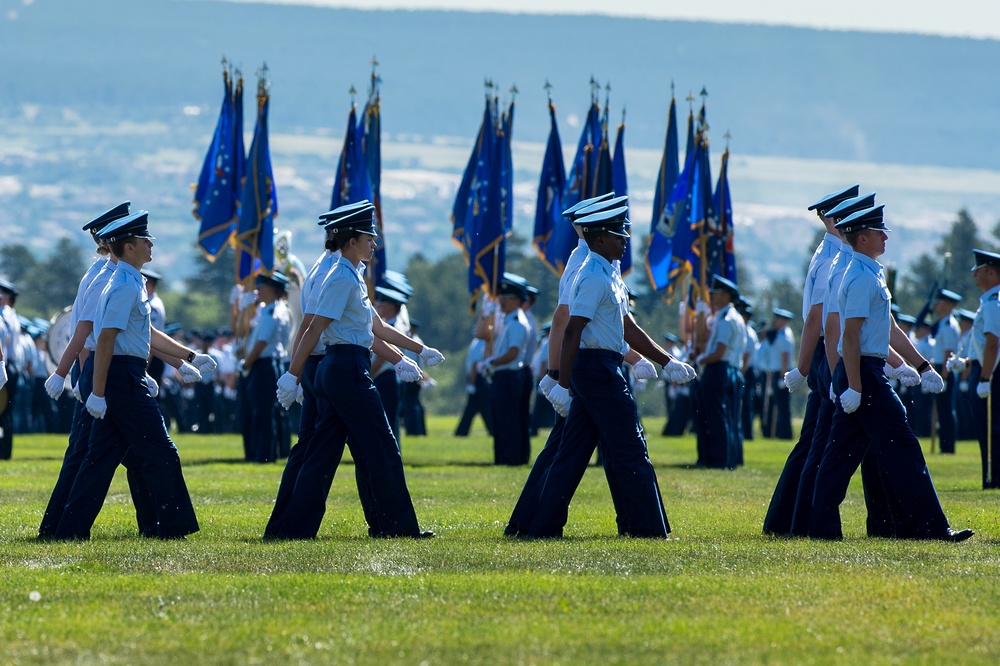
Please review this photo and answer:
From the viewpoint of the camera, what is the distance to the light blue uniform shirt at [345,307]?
10555 millimetres

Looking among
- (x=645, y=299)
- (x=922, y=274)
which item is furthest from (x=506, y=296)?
(x=645, y=299)

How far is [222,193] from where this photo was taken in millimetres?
25266

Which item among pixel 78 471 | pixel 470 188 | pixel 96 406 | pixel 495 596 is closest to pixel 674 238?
pixel 470 188

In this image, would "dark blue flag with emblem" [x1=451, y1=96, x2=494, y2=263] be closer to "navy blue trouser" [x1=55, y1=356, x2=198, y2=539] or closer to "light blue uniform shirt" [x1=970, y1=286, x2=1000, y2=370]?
"light blue uniform shirt" [x1=970, y1=286, x2=1000, y2=370]

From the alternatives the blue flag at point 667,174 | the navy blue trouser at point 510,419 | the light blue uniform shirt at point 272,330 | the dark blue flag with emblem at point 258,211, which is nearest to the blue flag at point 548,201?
the blue flag at point 667,174

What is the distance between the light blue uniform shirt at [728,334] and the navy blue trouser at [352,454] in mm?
8971

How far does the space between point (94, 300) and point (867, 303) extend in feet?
15.6

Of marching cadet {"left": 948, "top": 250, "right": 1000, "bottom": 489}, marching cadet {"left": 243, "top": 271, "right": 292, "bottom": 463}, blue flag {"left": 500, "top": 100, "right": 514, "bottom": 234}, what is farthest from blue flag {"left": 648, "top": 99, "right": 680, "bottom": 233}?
marching cadet {"left": 948, "top": 250, "right": 1000, "bottom": 489}

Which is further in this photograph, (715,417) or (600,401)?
(715,417)

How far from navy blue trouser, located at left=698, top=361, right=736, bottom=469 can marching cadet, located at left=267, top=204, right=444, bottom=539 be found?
9227 millimetres

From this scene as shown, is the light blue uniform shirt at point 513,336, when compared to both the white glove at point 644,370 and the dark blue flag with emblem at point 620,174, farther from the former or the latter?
the white glove at point 644,370

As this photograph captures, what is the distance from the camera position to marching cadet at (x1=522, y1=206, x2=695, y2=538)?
10.5 metres

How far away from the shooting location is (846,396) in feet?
33.8

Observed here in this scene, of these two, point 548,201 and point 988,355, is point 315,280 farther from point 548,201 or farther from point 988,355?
point 548,201
